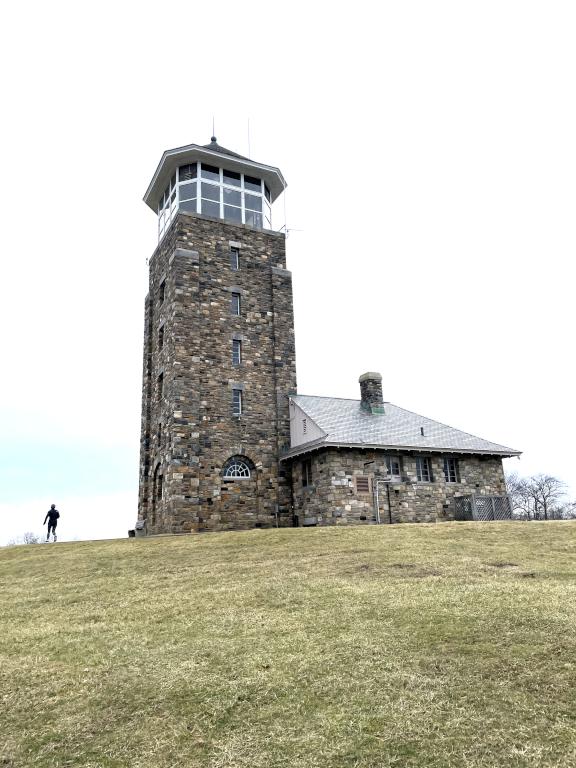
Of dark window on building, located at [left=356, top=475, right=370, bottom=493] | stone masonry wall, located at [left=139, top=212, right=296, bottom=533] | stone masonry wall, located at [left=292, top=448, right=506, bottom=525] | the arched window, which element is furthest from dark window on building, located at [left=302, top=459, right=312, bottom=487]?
the arched window

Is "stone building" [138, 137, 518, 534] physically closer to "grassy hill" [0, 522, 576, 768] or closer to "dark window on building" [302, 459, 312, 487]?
"dark window on building" [302, 459, 312, 487]

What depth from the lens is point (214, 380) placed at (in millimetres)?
26234

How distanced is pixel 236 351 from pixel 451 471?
11.2m

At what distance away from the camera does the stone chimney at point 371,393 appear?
95.0 ft

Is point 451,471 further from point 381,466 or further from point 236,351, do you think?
point 236,351

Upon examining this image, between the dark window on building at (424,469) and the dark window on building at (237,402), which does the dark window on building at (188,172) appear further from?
the dark window on building at (424,469)

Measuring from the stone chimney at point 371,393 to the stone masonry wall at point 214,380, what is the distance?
4036 millimetres

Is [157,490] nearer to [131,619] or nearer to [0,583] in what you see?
[0,583]

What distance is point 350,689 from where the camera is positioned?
6.65 meters

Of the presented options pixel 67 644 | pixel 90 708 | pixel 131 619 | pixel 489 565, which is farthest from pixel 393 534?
pixel 90 708

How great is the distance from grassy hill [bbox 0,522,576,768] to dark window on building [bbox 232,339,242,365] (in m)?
14.4

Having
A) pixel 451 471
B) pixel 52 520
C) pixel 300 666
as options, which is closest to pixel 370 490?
pixel 451 471

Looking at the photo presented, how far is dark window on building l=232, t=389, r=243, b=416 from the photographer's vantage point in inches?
1037

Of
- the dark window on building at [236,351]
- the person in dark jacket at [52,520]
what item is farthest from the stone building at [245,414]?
the person in dark jacket at [52,520]
